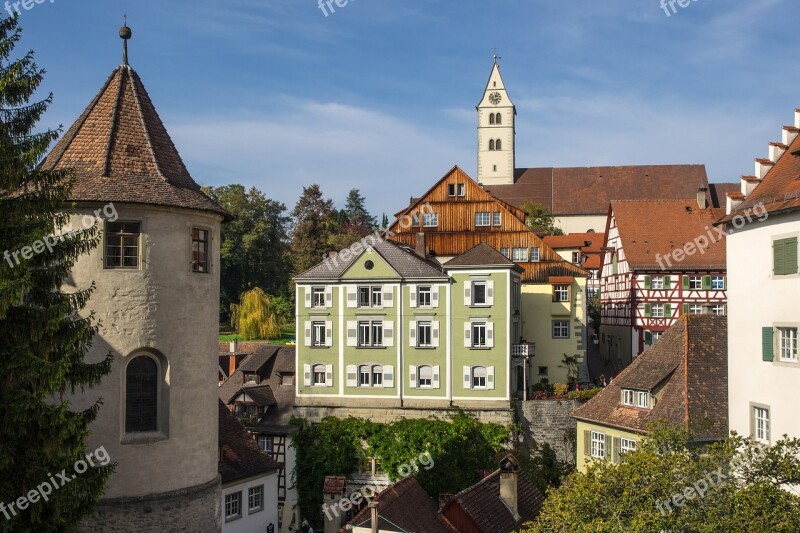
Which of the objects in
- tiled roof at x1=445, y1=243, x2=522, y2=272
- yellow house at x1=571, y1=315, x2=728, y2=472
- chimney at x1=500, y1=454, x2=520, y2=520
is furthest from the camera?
tiled roof at x1=445, y1=243, x2=522, y2=272

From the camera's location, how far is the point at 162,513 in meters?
16.5

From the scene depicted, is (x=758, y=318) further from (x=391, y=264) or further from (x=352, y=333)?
(x=352, y=333)

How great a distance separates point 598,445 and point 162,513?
673 inches

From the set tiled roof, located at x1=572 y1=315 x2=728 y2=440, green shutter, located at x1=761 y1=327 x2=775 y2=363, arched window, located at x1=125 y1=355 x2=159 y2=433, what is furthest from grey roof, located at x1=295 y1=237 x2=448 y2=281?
arched window, located at x1=125 y1=355 x2=159 y2=433

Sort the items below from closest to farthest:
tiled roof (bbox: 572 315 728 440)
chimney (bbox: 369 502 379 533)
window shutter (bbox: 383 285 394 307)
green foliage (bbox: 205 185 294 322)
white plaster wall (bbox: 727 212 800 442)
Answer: white plaster wall (bbox: 727 212 800 442), chimney (bbox: 369 502 379 533), tiled roof (bbox: 572 315 728 440), window shutter (bbox: 383 285 394 307), green foliage (bbox: 205 185 294 322)

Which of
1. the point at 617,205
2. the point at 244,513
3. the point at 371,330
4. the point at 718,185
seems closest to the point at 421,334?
the point at 371,330

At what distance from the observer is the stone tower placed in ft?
53.7

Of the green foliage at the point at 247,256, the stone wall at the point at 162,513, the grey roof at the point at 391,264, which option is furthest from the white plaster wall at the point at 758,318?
the green foliage at the point at 247,256

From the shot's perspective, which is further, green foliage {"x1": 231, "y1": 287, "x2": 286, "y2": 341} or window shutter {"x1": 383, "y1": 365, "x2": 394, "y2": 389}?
green foliage {"x1": 231, "y1": 287, "x2": 286, "y2": 341}

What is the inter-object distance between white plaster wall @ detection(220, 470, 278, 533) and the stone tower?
19.2 ft

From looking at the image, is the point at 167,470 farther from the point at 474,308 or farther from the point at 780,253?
the point at 474,308

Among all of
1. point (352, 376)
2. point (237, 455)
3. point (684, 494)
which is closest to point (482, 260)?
point (352, 376)

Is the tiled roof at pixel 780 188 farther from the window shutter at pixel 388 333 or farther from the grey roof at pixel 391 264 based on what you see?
the window shutter at pixel 388 333

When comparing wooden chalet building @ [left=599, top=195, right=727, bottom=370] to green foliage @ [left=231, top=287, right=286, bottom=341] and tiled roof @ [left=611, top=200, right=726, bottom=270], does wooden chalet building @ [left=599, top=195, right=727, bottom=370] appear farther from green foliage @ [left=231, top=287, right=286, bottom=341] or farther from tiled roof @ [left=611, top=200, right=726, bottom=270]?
green foliage @ [left=231, top=287, right=286, bottom=341]
